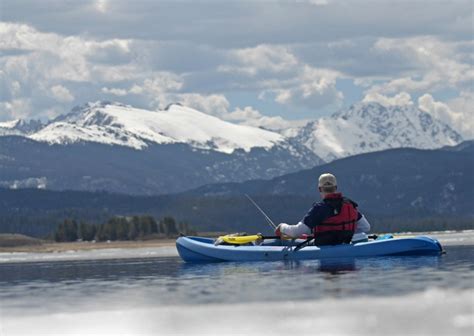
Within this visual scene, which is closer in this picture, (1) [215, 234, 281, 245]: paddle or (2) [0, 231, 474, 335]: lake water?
(2) [0, 231, 474, 335]: lake water

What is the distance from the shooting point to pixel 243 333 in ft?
63.3

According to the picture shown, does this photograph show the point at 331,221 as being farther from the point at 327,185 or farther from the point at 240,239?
the point at 240,239

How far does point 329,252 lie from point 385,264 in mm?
4184

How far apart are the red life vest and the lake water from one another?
2756mm

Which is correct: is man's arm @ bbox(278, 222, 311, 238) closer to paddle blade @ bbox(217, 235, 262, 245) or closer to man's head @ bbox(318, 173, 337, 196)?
man's head @ bbox(318, 173, 337, 196)

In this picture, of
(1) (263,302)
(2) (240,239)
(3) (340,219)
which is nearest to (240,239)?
(2) (240,239)

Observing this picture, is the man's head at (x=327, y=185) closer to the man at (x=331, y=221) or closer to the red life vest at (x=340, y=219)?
the man at (x=331, y=221)

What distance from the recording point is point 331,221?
3791cm

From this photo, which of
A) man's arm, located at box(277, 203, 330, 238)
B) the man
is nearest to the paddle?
the man

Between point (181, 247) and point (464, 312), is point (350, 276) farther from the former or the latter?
point (181, 247)

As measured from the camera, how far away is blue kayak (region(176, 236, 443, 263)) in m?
38.1

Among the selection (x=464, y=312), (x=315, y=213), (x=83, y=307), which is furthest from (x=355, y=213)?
(x=464, y=312)

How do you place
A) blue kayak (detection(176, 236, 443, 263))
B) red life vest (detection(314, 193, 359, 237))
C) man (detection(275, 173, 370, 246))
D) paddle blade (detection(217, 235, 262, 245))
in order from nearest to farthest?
1. man (detection(275, 173, 370, 246))
2. red life vest (detection(314, 193, 359, 237))
3. blue kayak (detection(176, 236, 443, 263))
4. paddle blade (detection(217, 235, 262, 245))

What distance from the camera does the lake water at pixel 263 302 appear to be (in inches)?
784
